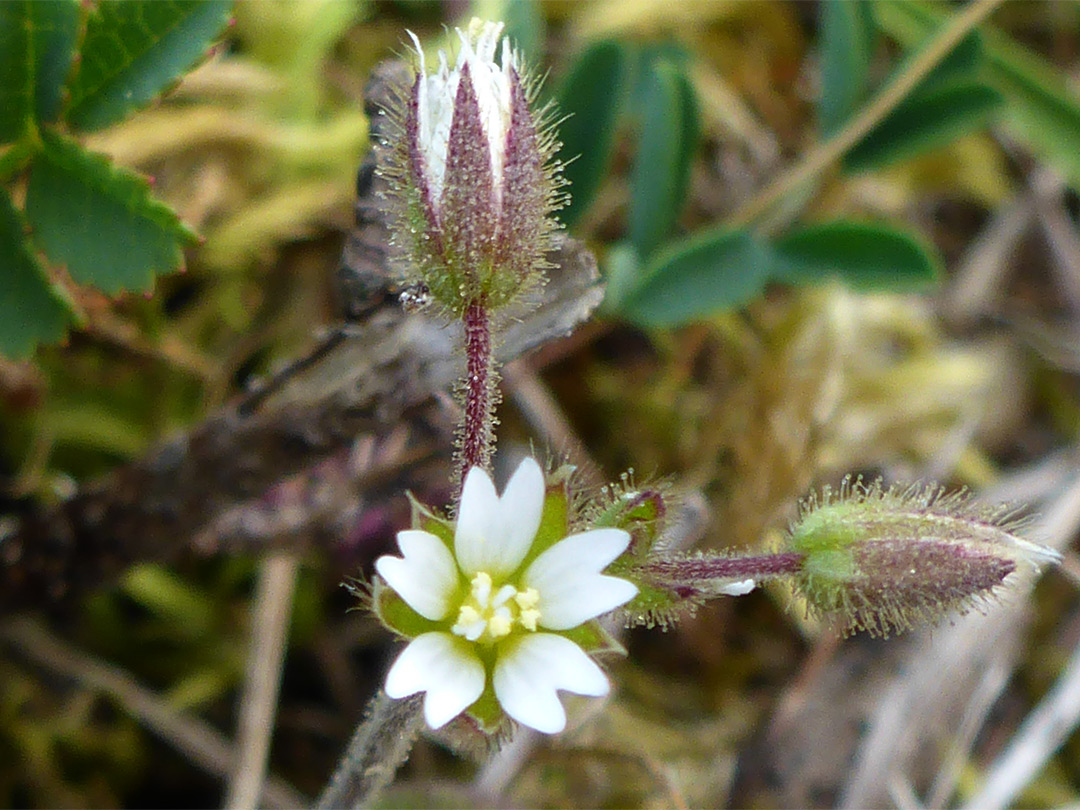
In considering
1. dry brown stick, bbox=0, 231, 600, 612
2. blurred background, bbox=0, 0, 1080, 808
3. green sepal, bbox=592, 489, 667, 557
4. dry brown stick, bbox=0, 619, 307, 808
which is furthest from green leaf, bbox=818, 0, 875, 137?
dry brown stick, bbox=0, 619, 307, 808

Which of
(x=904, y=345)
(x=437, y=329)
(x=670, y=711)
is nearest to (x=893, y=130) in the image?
(x=904, y=345)

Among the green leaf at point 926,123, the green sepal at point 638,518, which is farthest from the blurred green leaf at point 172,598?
the green leaf at point 926,123

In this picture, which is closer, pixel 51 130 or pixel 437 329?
pixel 51 130

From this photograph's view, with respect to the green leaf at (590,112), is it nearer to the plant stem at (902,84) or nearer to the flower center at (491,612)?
the plant stem at (902,84)

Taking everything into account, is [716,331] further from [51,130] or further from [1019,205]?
[51,130]

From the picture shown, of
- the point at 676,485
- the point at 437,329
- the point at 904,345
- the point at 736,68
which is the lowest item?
the point at 676,485

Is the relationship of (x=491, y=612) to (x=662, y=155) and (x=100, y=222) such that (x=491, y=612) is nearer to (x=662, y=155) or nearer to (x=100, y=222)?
(x=100, y=222)

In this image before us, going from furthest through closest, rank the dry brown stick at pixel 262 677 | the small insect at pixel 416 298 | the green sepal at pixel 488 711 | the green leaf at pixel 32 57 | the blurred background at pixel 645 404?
the blurred background at pixel 645 404 < the dry brown stick at pixel 262 677 < the green leaf at pixel 32 57 < the small insect at pixel 416 298 < the green sepal at pixel 488 711
